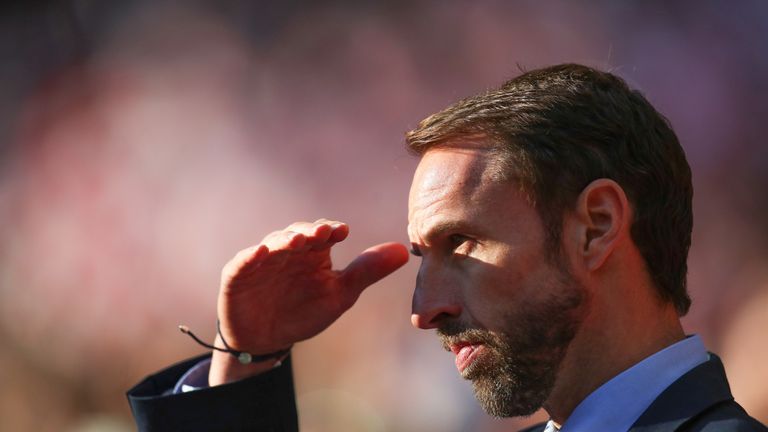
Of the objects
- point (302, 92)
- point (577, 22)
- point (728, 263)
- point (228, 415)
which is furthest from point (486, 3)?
point (228, 415)

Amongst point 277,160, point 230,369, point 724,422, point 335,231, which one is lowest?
point 724,422

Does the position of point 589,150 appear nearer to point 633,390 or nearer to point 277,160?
point 633,390

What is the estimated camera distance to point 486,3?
4387 mm

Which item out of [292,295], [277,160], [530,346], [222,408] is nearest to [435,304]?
[530,346]

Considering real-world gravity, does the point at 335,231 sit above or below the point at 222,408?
above

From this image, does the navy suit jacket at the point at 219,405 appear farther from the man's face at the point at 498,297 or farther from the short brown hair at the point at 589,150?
the short brown hair at the point at 589,150

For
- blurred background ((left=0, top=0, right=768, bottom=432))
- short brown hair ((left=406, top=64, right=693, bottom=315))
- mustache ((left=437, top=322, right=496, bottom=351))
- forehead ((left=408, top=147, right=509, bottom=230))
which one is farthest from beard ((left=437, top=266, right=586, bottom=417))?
blurred background ((left=0, top=0, right=768, bottom=432))

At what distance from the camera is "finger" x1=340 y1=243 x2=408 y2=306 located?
2350 mm

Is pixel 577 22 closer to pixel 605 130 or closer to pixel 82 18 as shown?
pixel 605 130

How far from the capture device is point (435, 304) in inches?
76.9

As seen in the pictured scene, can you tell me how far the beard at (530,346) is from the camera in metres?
1.89

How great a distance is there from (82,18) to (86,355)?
187 centimetres

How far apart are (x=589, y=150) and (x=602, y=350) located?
1.33ft

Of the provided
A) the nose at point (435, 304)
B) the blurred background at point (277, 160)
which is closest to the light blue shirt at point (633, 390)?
the nose at point (435, 304)
